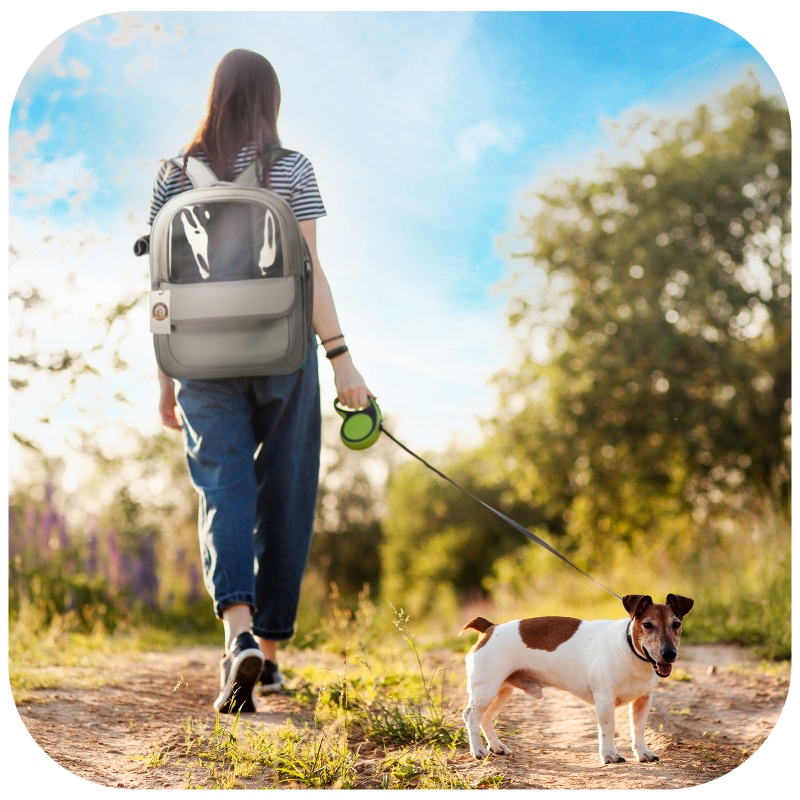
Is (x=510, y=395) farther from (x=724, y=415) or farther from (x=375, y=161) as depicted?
(x=375, y=161)

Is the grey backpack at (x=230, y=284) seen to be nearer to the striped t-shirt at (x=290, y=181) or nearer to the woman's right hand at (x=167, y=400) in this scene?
the striped t-shirt at (x=290, y=181)

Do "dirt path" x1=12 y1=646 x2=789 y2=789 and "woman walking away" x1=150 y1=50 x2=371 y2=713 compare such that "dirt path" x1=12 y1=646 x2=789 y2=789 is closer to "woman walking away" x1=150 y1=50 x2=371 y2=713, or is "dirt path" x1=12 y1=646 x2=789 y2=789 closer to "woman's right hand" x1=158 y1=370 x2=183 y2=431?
"woman walking away" x1=150 y1=50 x2=371 y2=713

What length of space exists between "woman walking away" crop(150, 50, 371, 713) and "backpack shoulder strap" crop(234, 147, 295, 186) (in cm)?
2

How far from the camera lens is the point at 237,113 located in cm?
266

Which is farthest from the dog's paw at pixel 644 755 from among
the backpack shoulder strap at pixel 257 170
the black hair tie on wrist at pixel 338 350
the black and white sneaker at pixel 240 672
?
the backpack shoulder strap at pixel 257 170

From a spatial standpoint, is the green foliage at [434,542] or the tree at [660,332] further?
the green foliage at [434,542]

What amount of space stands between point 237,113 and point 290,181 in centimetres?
31

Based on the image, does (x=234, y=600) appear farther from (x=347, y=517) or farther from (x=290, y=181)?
(x=347, y=517)

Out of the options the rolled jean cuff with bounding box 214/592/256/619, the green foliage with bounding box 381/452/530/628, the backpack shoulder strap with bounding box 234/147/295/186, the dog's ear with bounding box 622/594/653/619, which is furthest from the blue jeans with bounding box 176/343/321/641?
the green foliage with bounding box 381/452/530/628

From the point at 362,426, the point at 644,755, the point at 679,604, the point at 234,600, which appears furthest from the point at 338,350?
the point at 644,755

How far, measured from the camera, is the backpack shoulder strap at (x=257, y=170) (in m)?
2.54

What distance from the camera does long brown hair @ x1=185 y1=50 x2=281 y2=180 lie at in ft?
8.58

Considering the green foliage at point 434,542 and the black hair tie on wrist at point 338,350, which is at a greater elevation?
the black hair tie on wrist at point 338,350

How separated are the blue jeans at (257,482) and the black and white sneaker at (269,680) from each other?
5.2 inches
